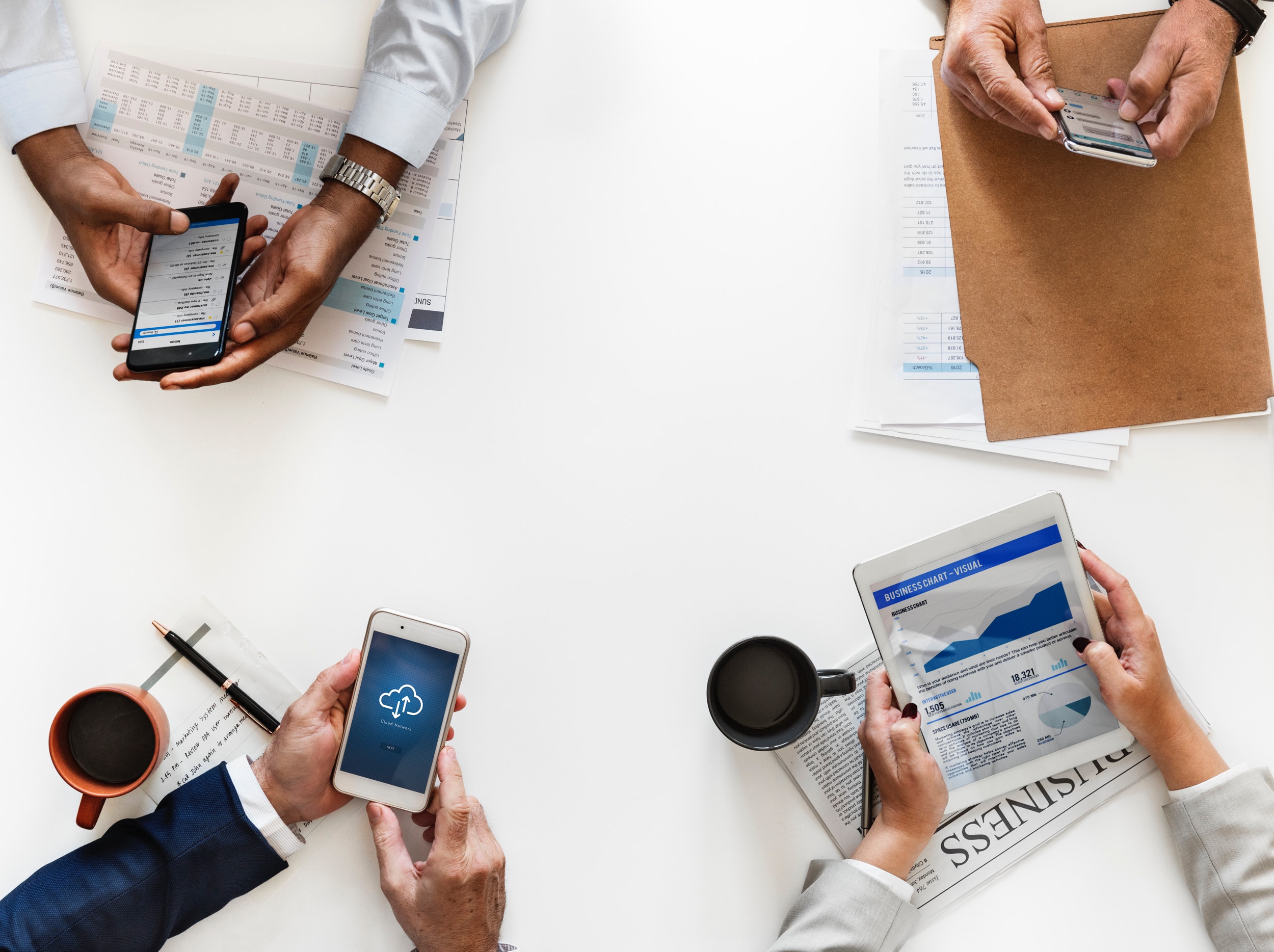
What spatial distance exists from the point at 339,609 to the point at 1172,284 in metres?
1.14

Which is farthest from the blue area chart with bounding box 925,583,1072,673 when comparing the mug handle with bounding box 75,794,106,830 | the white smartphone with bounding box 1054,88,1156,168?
the mug handle with bounding box 75,794,106,830

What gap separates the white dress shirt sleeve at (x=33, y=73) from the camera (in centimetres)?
95

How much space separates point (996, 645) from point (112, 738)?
3.43 ft

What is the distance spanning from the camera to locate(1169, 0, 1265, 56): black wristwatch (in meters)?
0.98

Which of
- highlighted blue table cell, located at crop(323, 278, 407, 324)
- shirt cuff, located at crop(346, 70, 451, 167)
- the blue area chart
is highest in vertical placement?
shirt cuff, located at crop(346, 70, 451, 167)

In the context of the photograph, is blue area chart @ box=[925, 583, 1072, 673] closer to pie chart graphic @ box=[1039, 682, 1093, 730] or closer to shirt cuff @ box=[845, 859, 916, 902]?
pie chart graphic @ box=[1039, 682, 1093, 730]

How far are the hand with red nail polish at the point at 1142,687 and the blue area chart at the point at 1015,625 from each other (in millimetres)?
52

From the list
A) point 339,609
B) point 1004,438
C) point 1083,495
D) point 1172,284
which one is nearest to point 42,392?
point 339,609

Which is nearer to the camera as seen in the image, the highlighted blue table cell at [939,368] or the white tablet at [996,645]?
the white tablet at [996,645]

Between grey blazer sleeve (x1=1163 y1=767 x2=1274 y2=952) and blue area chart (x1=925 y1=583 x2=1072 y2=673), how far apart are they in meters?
0.29

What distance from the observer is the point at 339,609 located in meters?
1.00

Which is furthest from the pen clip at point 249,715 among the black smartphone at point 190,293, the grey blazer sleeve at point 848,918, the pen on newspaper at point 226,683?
the grey blazer sleeve at point 848,918

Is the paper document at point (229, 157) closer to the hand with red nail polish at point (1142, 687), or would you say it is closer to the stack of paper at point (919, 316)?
the stack of paper at point (919, 316)

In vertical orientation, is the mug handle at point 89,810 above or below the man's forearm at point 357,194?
below
